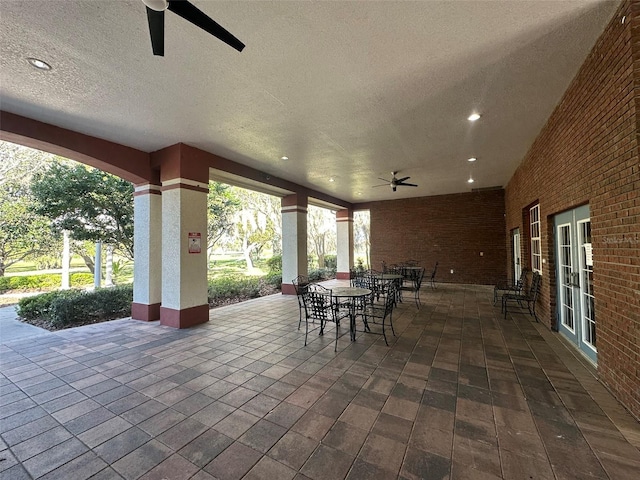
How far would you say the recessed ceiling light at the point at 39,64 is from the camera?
2441 millimetres

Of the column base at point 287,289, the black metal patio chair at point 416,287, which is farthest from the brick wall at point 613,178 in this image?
the column base at point 287,289

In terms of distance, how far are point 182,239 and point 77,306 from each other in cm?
244

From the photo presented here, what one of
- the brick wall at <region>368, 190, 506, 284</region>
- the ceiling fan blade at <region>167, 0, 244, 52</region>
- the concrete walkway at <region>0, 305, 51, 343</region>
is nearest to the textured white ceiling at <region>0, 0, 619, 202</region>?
the ceiling fan blade at <region>167, 0, 244, 52</region>

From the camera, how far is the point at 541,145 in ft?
14.0

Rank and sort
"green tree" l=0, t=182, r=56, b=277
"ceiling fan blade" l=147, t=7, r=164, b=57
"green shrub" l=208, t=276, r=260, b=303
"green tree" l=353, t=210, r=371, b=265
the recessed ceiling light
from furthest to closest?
"green tree" l=353, t=210, r=371, b=265 → "green tree" l=0, t=182, r=56, b=277 → "green shrub" l=208, t=276, r=260, b=303 → the recessed ceiling light → "ceiling fan blade" l=147, t=7, r=164, b=57

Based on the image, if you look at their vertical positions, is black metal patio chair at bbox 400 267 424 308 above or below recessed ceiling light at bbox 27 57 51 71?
below

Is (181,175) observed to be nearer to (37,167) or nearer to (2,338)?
(2,338)

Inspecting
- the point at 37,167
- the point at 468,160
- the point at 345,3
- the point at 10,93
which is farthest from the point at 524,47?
the point at 37,167

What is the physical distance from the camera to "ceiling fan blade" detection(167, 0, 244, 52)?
1.49 meters

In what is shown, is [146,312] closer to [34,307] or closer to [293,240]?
[34,307]

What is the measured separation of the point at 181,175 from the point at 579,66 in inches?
207

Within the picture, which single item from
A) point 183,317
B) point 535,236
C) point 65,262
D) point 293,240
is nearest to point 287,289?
point 293,240

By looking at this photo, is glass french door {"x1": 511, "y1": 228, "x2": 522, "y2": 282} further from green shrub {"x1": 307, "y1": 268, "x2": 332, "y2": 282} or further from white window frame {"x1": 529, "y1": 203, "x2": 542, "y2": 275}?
green shrub {"x1": 307, "y1": 268, "x2": 332, "y2": 282}

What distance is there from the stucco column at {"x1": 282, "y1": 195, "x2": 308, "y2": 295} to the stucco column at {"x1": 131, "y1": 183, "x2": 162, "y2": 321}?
339 centimetres
